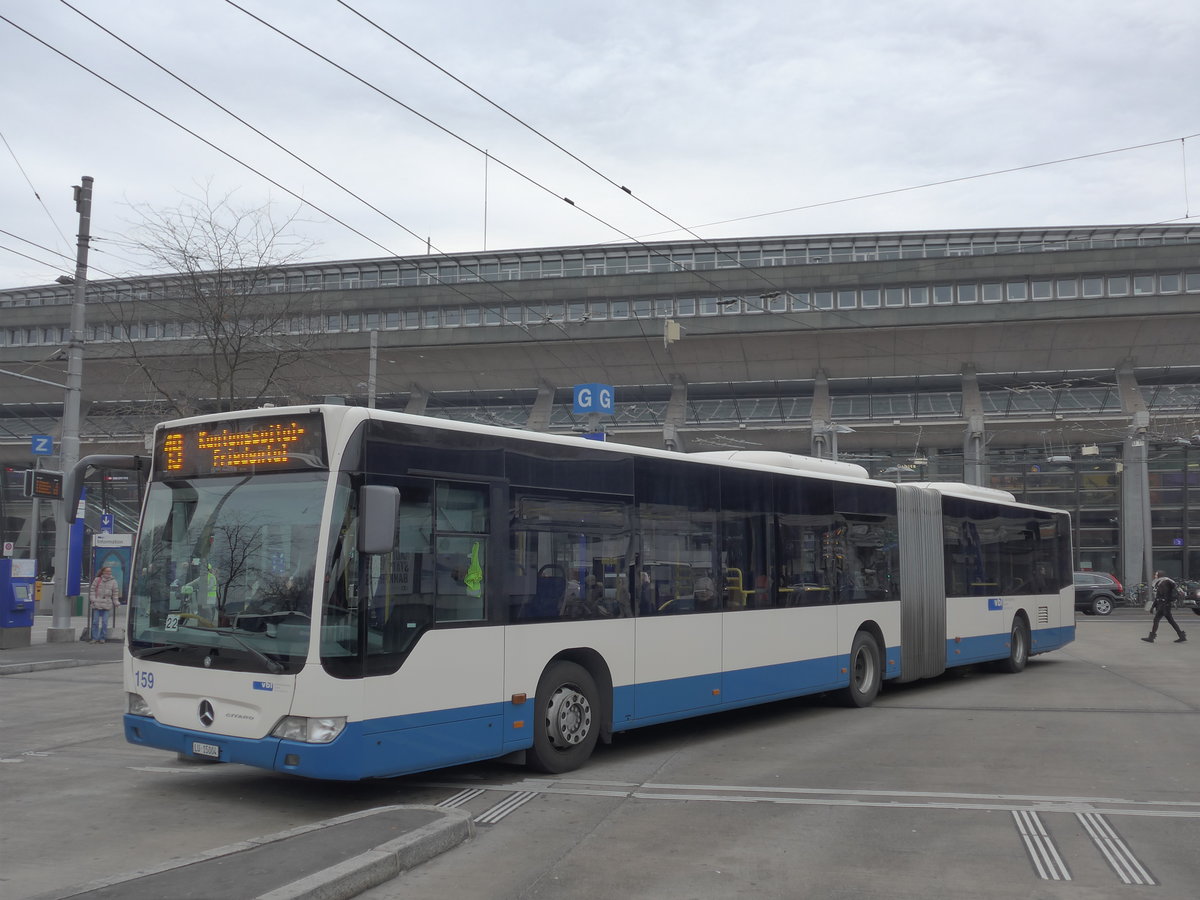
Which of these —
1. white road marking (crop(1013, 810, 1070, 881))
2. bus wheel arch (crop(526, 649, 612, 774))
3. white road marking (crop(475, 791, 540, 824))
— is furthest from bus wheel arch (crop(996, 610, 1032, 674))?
white road marking (crop(475, 791, 540, 824))

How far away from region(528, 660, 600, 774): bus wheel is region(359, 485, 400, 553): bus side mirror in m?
2.39

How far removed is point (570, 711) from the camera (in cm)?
930

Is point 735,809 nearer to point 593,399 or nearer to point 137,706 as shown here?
point 137,706

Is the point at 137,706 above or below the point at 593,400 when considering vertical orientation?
below

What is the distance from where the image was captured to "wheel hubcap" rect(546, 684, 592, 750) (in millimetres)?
9133

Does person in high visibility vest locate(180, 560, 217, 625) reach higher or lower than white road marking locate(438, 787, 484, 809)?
higher

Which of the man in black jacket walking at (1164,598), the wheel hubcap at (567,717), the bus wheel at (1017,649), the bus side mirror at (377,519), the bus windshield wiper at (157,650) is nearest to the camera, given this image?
the bus side mirror at (377,519)

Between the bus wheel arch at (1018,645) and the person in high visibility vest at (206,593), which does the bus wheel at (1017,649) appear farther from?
the person in high visibility vest at (206,593)

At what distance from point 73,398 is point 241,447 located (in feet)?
49.2

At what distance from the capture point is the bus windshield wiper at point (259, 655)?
7375mm

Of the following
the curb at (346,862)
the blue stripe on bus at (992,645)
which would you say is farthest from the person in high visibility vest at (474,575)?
the blue stripe on bus at (992,645)

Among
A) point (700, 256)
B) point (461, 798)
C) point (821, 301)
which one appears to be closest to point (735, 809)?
point (461, 798)

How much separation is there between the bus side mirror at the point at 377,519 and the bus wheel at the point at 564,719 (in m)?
2.39

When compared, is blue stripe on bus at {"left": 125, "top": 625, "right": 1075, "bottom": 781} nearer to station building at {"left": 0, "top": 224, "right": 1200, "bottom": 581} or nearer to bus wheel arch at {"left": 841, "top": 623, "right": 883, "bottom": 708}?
bus wheel arch at {"left": 841, "top": 623, "right": 883, "bottom": 708}
